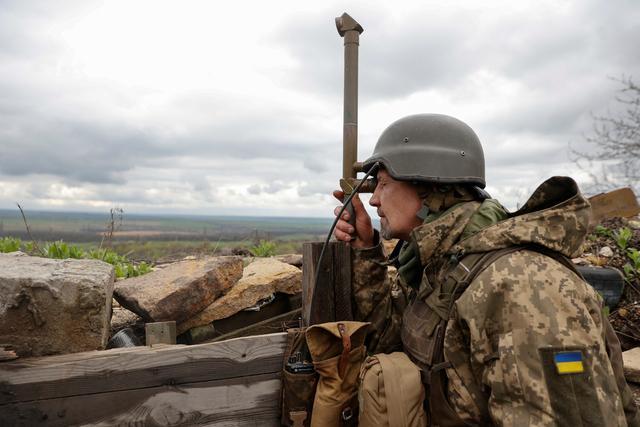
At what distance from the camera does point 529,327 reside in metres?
2.00

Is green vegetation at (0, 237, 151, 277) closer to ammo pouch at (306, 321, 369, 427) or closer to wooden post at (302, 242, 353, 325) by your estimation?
wooden post at (302, 242, 353, 325)

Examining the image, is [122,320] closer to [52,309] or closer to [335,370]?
[52,309]

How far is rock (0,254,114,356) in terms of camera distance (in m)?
2.50

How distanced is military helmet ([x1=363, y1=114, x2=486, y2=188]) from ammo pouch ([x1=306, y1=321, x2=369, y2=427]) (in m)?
0.98

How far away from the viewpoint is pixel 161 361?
106 inches

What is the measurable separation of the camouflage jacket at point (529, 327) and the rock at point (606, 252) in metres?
4.80

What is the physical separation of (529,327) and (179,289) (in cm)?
249

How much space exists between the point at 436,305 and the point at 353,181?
41.4 inches

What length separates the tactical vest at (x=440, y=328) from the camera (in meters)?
2.27

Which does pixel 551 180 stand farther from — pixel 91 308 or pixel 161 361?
pixel 91 308

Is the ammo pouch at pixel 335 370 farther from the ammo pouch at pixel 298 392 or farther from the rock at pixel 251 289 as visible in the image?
the rock at pixel 251 289

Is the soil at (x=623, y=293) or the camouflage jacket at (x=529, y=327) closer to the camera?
the camouflage jacket at (x=529, y=327)

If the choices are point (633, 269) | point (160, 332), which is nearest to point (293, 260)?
point (160, 332)

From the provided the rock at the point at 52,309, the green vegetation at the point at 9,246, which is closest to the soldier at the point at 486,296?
the rock at the point at 52,309
